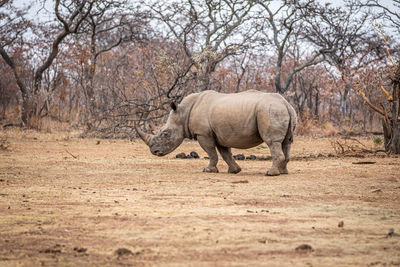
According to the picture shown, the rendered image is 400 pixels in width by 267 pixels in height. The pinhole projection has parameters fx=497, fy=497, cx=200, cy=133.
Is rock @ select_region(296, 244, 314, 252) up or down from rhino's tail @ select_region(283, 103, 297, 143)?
down

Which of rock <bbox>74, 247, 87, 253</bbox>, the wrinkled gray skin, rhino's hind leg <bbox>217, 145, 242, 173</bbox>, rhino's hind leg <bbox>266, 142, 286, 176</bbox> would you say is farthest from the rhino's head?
rock <bbox>74, 247, 87, 253</bbox>

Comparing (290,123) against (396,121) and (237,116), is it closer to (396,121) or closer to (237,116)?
(237,116)

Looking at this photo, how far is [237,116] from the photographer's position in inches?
288

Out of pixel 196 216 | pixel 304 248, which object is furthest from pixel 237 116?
pixel 304 248

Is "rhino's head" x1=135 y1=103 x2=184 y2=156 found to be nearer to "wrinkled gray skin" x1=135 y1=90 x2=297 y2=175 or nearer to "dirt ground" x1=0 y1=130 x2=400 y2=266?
"wrinkled gray skin" x1=135 y1=90 x2=297 y2=175

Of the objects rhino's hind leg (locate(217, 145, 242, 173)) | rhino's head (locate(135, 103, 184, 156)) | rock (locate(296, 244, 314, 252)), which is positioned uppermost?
Answer: rhino's head (locate(135, 103, 184, 156))

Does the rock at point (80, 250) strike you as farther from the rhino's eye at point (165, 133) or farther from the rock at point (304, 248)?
the rhino's eye at point (165, 133)

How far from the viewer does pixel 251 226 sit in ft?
12.0

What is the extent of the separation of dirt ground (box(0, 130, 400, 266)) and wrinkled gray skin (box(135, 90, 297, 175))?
0.40m

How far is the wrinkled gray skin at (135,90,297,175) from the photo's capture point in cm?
708

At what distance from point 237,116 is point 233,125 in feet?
0.48

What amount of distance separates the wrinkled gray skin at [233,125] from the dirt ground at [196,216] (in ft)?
1.32

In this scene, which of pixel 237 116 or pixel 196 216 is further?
pixel 237 116

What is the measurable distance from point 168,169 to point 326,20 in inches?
627
